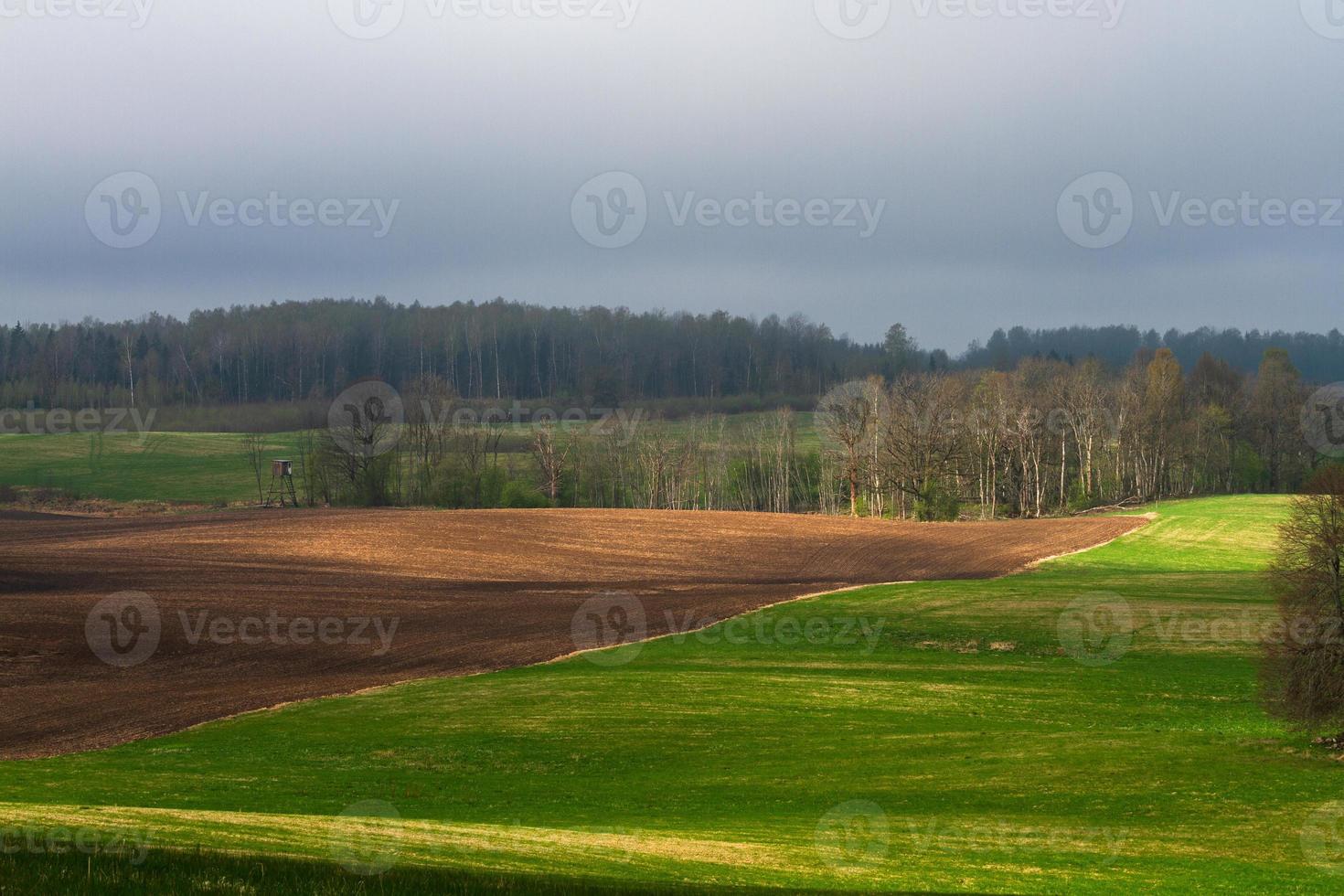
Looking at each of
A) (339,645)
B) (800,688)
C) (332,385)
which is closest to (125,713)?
(339,645)

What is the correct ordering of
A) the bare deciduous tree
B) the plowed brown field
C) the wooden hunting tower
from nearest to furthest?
1. the bare deciduous tree
2. the plowed brown field
3. the wooden hunting tower

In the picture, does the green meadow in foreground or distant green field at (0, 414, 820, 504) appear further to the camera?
distant green field at (0, 414, 820, 504)

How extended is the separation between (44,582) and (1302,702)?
135 feet

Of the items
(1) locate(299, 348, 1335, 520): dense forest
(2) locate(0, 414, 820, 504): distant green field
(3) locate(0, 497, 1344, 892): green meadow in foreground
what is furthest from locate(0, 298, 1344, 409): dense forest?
(3) locate(0, 497, 1344, 892): green meadow in foreground

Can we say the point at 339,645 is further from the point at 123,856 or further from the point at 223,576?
the point at 123,856

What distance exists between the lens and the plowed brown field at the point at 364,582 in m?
30.4

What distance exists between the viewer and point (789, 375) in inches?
7028

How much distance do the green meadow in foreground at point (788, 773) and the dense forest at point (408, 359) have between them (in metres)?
110

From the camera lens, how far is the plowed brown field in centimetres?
3042

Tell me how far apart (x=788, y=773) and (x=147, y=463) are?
104 m

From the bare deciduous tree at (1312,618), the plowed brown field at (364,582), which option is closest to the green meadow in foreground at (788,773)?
the bare deciduous tree at (1312,618)

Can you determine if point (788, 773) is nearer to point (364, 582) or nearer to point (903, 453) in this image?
point (364, 582)

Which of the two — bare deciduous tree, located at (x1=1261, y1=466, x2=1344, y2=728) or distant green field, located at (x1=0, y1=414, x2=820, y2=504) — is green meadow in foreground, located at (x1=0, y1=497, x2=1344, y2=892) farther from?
distant green field, located at (x1=0, y1=414, x2=820, y2=504)

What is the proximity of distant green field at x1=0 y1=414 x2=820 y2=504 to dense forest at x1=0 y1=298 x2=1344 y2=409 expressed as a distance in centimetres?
2411
